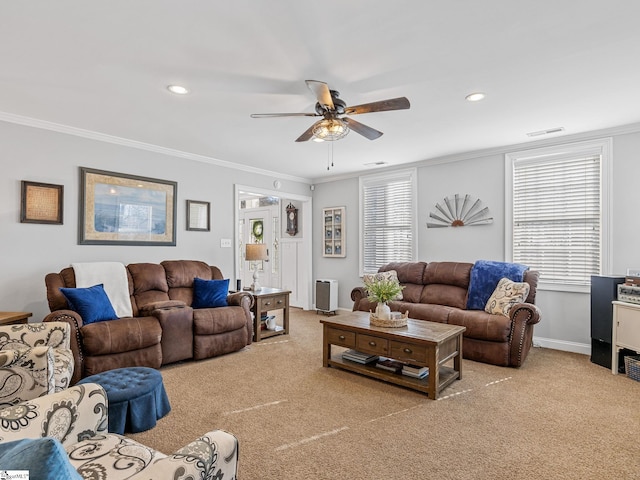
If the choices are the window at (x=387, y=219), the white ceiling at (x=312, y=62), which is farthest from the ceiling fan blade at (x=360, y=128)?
the window at (x=387, y=219)

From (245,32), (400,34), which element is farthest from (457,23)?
(245,32)

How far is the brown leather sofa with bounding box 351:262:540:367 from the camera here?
3.61 m

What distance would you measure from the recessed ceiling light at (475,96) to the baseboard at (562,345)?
3.15m

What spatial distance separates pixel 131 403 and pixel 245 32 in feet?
8.12

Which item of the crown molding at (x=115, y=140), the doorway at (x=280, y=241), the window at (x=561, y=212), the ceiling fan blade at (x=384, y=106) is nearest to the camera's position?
the ceiling fan blade at (x=384, y=106)

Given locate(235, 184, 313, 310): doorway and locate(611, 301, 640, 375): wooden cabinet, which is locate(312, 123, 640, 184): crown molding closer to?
locate(235, 184, 313, 310): doorway

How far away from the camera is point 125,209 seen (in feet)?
14.2

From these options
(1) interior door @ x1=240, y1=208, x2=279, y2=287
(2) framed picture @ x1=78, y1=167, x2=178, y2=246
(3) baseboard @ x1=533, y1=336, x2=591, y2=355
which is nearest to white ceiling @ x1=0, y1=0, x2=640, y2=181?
(2) framed picture @ x1=78, y1=167, x2=178, y2=246

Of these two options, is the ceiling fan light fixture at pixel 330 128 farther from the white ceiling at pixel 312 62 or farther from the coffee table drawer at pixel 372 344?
the coffee table drawer at pixel 372 344

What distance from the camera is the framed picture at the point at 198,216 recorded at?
16.2ft

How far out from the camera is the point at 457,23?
6.75 feet

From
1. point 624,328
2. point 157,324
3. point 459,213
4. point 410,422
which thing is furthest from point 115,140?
point 624,328

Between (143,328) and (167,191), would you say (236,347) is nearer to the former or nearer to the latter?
(143,328)

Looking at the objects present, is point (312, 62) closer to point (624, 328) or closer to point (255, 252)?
point (255, 252)
